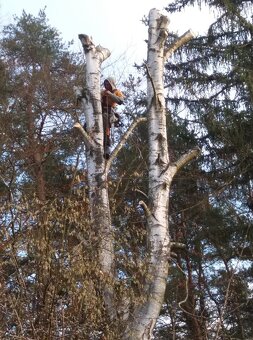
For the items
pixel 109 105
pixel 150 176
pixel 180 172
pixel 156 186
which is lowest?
pixel 156 186

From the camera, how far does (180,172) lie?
42.1ft

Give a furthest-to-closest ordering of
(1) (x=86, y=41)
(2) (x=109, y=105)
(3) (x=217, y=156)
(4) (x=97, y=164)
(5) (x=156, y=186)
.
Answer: (3) (x=217, y=156)
(2) (x=109, y=105)
(1) (x=86, y=41)
(4) (x=97, y=164)
(5) (x=156, y=186)

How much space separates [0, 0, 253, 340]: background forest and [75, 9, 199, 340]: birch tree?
13 centimetres

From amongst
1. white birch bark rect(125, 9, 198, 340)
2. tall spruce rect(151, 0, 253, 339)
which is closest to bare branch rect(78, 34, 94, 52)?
white birch bark rect(125, 9, 198, 340)

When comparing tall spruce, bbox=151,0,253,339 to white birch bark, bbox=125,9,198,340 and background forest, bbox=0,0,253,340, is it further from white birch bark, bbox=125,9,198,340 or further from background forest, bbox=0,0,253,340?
white birch bark, bbox=125,9,198,340

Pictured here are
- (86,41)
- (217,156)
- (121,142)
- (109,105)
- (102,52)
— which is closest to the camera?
(121,142)

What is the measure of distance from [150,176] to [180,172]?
22.8ft

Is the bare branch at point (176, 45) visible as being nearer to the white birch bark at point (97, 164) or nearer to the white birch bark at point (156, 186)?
the white birch bark at point (156, 186)

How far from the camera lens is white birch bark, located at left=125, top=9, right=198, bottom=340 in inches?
207

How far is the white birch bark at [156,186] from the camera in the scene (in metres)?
5.26

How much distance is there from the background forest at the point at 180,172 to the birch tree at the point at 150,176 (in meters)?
0.13

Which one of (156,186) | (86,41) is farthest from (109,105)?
(156,186)

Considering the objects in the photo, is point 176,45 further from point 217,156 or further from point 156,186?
point 217,156

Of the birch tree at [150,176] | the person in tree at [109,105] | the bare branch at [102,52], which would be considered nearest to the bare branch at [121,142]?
the birch tree at [150,176]
